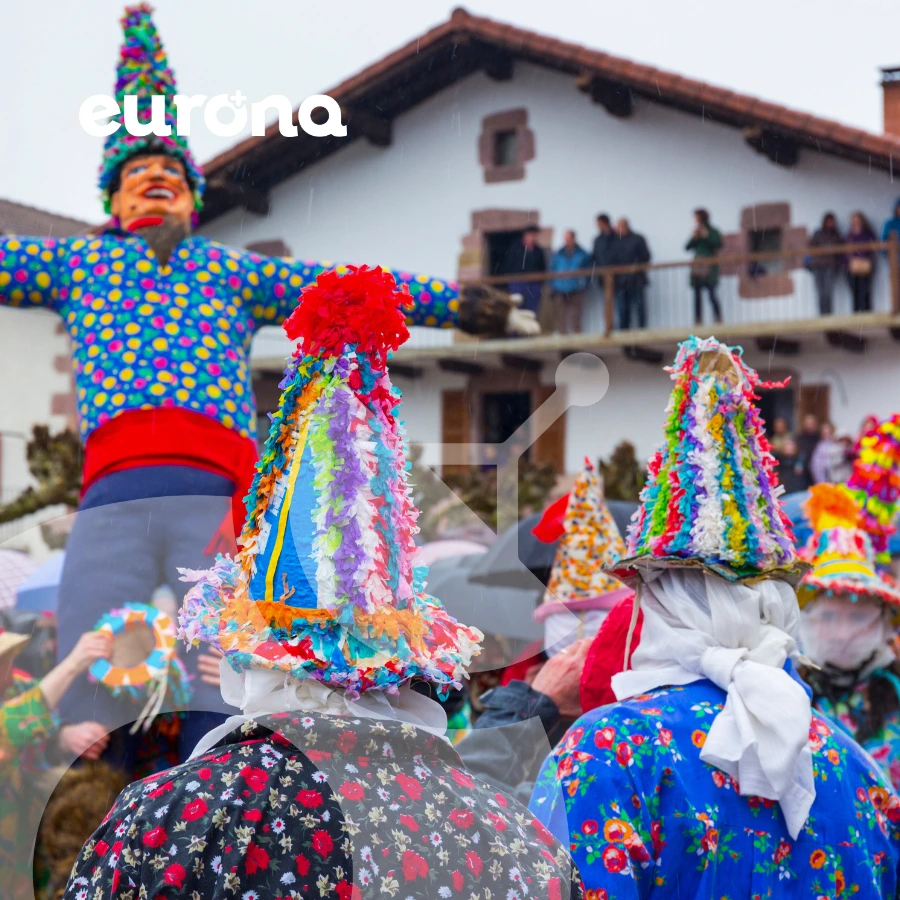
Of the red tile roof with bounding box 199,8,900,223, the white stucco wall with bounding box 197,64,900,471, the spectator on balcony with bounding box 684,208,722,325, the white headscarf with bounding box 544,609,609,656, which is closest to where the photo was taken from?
the white headscarf with bounding box 544,609,609,656

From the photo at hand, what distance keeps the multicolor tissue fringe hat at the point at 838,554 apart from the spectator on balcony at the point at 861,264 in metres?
9.14

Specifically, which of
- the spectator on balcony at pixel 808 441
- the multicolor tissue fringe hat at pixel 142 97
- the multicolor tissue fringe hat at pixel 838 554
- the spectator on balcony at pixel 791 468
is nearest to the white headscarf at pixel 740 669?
the multicolor tissue fringe hat at pixel 838 554

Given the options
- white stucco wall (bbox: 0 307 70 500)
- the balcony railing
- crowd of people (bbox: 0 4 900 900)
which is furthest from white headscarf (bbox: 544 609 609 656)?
white stucco wall (bbox: 0 307 70 500)

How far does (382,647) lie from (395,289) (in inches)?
18.5

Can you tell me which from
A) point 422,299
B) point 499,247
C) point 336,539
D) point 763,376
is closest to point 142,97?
point 422,299

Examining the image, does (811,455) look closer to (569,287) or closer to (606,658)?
(569,287)

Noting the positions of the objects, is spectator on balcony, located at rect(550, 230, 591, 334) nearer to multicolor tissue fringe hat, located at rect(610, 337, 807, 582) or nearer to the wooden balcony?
the wooden balcony

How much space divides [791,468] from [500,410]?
198 inches

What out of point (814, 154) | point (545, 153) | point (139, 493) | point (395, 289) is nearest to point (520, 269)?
point (545, 153)

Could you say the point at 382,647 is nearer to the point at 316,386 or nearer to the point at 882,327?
the point at 316,386

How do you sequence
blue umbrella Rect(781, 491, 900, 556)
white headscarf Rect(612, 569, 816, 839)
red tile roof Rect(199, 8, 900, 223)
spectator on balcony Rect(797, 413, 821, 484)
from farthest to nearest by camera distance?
red tile roof Rect(199, 8, 900, 223), spectator on balcony Rect(797, 413, 821, 484), blue umbrella Rect(781, 491, 900, 556), white headscarf Rect(612, 569, 816, 839)

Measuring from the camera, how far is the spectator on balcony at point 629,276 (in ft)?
47.2

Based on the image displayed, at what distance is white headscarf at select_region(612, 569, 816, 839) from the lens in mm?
2371

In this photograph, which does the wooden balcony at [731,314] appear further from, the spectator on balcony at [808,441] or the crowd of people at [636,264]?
the spectator on balcony at [808,441]
